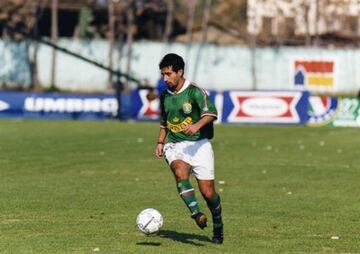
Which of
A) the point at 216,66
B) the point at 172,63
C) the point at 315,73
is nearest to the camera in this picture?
the point at 172,63

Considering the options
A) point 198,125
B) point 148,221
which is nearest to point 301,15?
point 148,221

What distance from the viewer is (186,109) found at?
12.2 meters

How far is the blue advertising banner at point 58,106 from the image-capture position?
42.5m

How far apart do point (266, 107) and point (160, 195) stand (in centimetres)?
2337

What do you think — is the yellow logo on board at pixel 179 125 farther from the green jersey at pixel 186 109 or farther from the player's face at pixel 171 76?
the player's face at pixel 171 76

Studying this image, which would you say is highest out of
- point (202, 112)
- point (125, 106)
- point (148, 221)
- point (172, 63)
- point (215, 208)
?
point (172, 63)

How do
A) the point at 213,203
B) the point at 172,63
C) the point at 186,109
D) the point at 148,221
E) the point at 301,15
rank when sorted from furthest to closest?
the point at 301,15
the point at 148,221
the point at 213,203
the point at 186,109
the point at 172,63

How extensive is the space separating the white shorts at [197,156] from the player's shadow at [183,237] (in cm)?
84

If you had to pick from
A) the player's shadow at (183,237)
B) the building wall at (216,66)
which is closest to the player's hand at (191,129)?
the player's shadow at (183,237)

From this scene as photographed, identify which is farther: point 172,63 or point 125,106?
point 125,106

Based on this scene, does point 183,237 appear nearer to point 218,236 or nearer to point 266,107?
point 218,236

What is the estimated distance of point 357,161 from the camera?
2555 centimetres

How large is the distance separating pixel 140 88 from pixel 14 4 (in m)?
28.1

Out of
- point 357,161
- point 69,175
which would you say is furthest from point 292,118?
point 69,175
